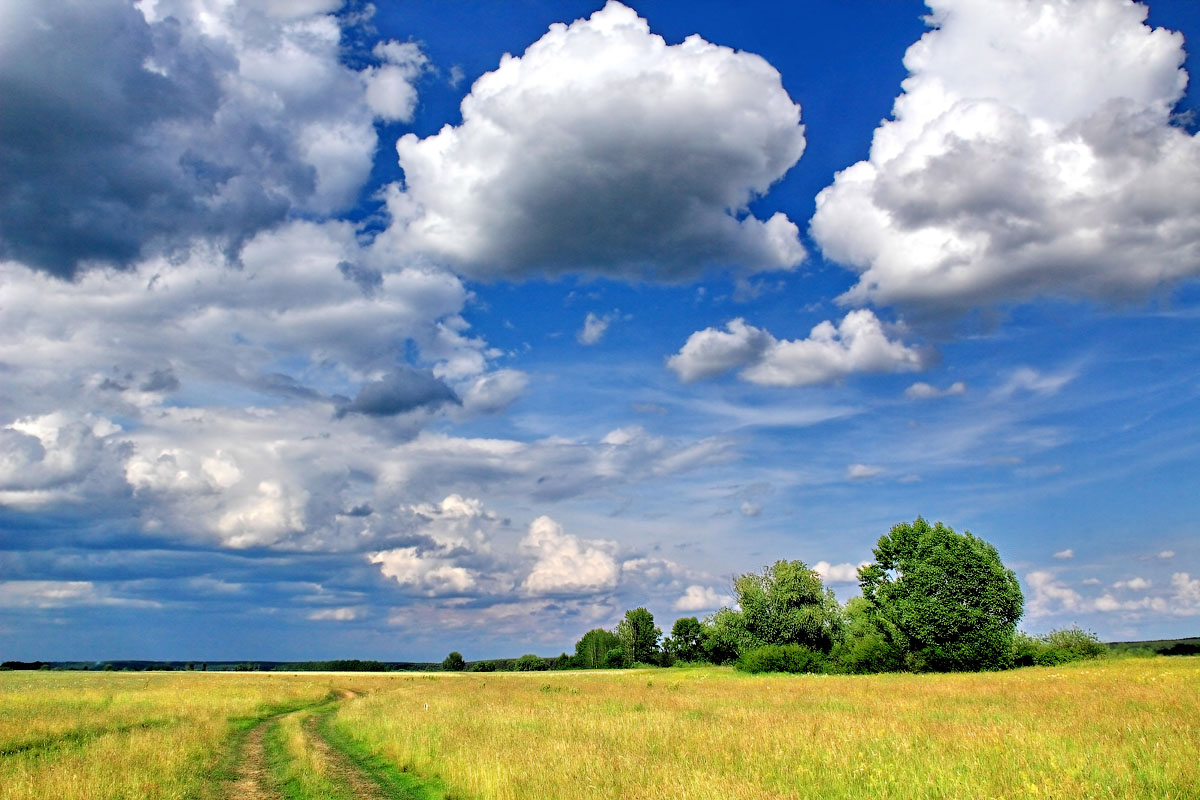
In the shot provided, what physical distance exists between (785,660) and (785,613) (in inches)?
601

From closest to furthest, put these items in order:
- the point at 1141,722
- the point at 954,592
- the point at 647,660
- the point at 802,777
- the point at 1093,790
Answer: the point at 1093,790, the point at 802,777, the point at 1141,722, the point at 954,592, the point at 647,660

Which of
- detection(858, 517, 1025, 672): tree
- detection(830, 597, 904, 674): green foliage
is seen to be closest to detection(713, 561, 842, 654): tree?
detection(830, 597, 904, 674): green foliage

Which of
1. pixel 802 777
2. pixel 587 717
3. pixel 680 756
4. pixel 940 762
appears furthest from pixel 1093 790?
pixel 587 717

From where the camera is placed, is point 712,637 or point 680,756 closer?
point 680,756

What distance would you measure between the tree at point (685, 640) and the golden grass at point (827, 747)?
10511 cm

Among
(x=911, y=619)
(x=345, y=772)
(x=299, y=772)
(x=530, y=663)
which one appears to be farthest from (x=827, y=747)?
(x=530, y=663)

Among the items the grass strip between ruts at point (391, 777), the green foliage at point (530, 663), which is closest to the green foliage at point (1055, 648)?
the grass strip between ruts at point (391, 777)

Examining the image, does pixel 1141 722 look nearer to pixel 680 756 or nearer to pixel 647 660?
pixel 680 756

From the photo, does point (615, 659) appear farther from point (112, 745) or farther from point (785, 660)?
point (112, 745)

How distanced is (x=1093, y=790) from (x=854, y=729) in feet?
25.6

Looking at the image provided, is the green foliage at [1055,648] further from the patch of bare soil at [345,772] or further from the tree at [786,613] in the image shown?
the patch of bare soil at [345,772]

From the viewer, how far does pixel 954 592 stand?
56625mm

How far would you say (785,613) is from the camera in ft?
254

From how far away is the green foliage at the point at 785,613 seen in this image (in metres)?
76.9
